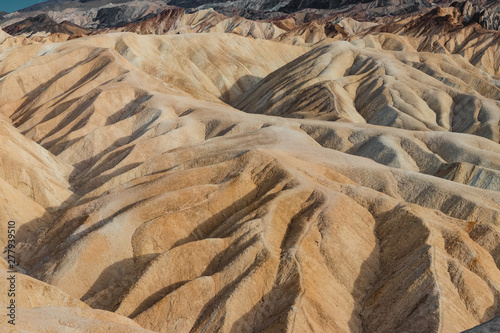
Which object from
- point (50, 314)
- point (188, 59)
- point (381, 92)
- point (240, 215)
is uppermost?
point (50, 314)

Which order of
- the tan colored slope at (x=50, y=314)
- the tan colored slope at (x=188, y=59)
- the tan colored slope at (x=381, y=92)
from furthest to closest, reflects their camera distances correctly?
1. the tan colored slope at (x=188, y=59)
2. the tan colored slope at (x=381, y=92)
3. the tan colored slope at (x=50, y=314)

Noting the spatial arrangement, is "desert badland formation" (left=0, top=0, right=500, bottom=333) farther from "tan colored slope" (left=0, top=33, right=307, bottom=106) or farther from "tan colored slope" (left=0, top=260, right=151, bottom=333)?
"tan colored slope" (left=0, top=33, right=307, bottom=106)

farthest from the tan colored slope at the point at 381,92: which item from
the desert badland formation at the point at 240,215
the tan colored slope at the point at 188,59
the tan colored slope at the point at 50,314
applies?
the tan colored slope at the point at 50,314

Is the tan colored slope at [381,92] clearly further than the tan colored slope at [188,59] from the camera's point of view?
No

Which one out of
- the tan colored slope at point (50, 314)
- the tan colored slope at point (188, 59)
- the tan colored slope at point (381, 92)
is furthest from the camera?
the tan colored slope at point (188, 59)

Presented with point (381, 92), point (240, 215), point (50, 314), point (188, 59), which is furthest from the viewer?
point (188, 59)

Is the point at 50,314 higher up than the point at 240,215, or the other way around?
the point at 50,314

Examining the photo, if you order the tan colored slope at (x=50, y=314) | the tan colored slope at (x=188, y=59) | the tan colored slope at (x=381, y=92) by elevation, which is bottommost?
the tan colored slope at (x=381, y=92)

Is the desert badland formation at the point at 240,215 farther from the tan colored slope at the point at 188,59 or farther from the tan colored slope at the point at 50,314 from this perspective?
the tan colored slope at the point at 188,59

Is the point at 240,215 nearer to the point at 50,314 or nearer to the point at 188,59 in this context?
the point at 50,314

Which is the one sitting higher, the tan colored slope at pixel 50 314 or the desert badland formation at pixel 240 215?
the tan colored slope at pixel 50 314

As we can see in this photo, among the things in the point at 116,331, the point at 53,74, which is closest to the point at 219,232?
the point at 116,331

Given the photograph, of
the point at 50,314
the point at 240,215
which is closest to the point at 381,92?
the point at 240,215
